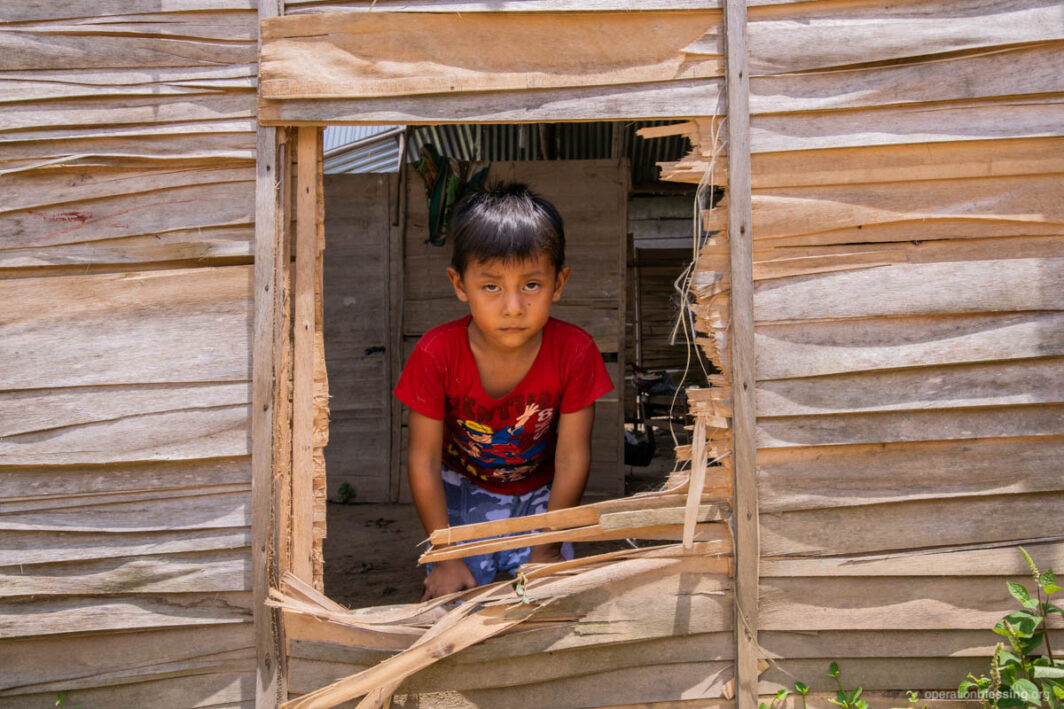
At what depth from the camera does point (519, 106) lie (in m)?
2.52

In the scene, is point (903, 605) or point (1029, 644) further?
point (903, 605)

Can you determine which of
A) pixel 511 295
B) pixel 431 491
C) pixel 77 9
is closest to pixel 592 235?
pixel 511 295

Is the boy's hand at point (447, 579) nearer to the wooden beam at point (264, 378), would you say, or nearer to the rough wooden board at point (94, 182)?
the wooden beam at point (264, 378)

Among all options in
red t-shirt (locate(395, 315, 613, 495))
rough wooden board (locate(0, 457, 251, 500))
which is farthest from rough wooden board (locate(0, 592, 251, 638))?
red t-shirt (locate(395, 315, 613, 495))

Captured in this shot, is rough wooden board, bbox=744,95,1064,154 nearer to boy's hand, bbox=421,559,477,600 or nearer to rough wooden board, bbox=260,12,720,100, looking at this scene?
rough wooden board, bbox=260,12,720,100

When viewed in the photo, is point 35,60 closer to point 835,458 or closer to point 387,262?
point 835,458

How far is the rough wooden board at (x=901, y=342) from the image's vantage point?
2.53 m

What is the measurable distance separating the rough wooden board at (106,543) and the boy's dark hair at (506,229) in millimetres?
1332

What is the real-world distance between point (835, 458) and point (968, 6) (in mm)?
1537

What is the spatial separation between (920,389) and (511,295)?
1464mm

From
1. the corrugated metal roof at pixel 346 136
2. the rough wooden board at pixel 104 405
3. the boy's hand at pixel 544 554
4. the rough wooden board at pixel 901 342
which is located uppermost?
the corrugated metal roof at pixel 346 136

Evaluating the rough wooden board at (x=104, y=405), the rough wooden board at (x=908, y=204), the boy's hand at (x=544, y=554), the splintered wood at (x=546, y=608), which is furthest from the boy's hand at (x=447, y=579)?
the rough wooden board at (x=908, y=204)

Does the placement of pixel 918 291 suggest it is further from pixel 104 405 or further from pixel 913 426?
pixel 104 405

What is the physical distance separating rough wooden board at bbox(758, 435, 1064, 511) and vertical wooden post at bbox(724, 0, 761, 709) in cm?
8
